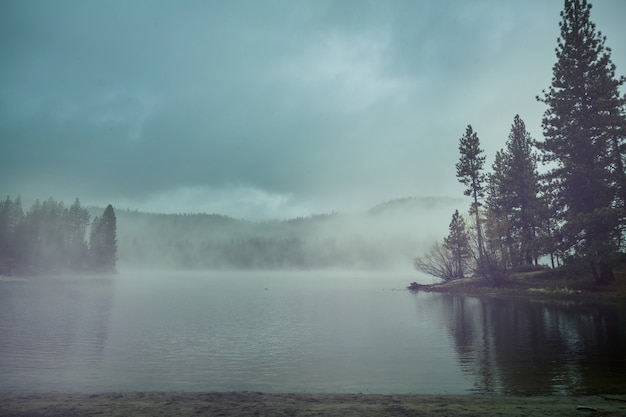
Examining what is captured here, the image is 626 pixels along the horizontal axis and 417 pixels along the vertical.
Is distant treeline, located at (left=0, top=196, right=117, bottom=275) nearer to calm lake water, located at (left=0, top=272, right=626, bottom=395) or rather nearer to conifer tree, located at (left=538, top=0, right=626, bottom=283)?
calm lake water, located at (left=0, top=272, right=626, bottom=395)

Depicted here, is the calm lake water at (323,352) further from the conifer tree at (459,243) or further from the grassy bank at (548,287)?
the conifer tree at (459,243)

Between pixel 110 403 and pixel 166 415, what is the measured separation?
9.30 ft

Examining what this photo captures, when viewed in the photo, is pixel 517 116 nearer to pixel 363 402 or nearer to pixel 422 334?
pixel 422 334

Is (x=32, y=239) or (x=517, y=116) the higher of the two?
(x=517, y=116)

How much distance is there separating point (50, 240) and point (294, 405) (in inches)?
5692

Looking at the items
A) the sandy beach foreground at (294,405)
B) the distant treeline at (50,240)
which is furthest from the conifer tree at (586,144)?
the distant treeline at (50,240)

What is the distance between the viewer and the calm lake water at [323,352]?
16859mm

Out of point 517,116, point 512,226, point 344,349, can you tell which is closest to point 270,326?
point 344,349

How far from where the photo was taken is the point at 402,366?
20.3 metres

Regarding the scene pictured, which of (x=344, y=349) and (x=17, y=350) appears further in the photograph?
(x=344, y=349)

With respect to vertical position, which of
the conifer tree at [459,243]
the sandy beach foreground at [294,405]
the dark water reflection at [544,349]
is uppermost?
the conifer tree at [459,243]

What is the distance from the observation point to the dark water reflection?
16.0 meters

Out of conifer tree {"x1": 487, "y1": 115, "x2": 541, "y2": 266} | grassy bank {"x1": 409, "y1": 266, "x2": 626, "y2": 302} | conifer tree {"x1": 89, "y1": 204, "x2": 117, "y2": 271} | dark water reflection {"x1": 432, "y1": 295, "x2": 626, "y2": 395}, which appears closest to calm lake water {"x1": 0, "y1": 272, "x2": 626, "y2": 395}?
dark water reflection {"x1": 432, "y1": 295, "x2": 626, "y2": 395}

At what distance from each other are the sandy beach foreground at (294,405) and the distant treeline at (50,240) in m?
123
